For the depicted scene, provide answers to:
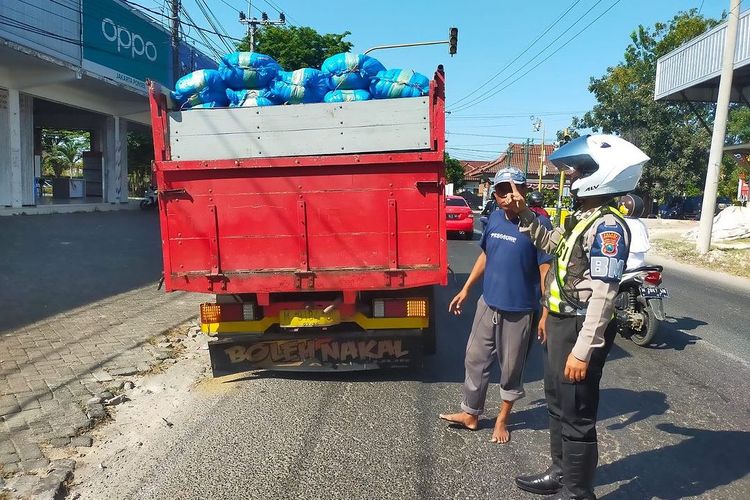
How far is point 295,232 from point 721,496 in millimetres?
3291

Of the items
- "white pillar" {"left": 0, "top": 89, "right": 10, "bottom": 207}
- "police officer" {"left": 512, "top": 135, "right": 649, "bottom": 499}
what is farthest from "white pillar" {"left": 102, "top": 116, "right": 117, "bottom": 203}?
"police officer" {"left": 512, "top": 135, "right": 649, "bottom": 499}

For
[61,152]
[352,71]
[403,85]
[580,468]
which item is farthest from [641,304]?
[61,152]

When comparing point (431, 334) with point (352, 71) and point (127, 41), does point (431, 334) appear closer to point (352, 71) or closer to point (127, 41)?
point (352, 71)

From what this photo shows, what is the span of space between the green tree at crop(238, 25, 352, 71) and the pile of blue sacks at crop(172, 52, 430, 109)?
1970 cm

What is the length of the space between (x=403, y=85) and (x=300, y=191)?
4.13 ft

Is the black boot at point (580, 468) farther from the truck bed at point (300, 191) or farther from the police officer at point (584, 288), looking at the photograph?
the truck bed at point (300, 191)

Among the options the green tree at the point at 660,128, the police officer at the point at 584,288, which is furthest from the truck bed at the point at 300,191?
the green tree at the point at 660,128

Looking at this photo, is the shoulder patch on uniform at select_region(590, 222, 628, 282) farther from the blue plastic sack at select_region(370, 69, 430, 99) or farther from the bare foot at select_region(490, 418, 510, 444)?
the blue plastic sack at select_region(370, 69, 430, 99)

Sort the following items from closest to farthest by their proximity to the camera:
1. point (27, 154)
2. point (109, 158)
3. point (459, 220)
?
point (459, 220) → point (27, 154) → point (109, 158)

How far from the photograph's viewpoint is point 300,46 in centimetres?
2431

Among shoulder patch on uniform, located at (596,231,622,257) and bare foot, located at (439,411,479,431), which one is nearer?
shoulder patch on uniform, located at (596,231,622,257)

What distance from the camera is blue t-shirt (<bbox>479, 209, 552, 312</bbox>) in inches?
→ 152

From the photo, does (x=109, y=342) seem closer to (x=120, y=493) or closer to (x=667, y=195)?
(x=120, y=493)

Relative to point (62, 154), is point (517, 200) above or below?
below
